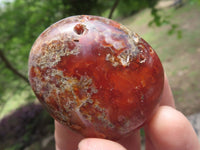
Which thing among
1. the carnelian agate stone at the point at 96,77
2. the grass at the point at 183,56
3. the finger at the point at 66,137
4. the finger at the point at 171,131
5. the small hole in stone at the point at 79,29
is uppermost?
the small hole in stone at the point at 79,29

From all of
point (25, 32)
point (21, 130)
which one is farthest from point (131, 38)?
point (21, 130)

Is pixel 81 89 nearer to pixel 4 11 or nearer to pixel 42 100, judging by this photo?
pixel 42 100

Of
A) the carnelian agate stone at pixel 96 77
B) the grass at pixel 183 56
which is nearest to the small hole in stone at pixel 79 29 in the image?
the carnelian agate stone at pixel 96 77

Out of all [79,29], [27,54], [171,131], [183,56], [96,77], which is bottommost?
[183,56]

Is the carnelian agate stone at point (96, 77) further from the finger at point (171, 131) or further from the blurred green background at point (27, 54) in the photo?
the blurred green background at point (27, 54)

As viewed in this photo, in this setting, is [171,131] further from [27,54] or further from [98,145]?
[27,54]

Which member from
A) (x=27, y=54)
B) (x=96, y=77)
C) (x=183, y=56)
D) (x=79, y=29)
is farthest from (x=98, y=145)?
(x=183, y=56)
